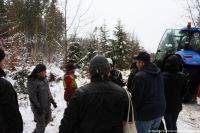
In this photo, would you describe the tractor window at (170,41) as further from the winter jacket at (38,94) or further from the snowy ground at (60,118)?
the winter jacket at (38,94)

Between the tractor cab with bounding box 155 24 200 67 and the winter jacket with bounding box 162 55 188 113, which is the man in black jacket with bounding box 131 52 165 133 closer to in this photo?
the winter jacket with bounding box 162 55 188 113

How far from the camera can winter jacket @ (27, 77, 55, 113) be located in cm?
621

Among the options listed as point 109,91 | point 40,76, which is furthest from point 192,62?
point 109,91

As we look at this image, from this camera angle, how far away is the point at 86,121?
10.5ft

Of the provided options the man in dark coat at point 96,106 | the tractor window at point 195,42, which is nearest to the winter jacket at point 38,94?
the man in dark coat at point 96,106

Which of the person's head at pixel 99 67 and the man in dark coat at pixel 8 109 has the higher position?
the person's head at pixel 99 67

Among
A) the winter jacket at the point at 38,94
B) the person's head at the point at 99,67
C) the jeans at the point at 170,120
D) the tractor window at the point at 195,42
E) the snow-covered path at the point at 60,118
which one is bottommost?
the snow-covered path at the point at 60,118

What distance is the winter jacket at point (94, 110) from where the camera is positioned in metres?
3.16

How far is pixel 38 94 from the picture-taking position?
6348mm

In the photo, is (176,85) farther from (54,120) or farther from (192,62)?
(192,62)

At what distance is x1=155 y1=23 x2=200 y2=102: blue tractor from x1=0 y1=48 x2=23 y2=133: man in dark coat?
275 inches

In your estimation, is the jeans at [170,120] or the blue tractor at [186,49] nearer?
the jeans at [170,120]

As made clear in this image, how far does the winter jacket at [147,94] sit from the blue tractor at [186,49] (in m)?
5.32

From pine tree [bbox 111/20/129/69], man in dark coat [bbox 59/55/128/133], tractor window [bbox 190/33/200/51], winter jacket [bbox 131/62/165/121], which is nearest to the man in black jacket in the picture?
winter jacket [bbox 131/62/165/121]
